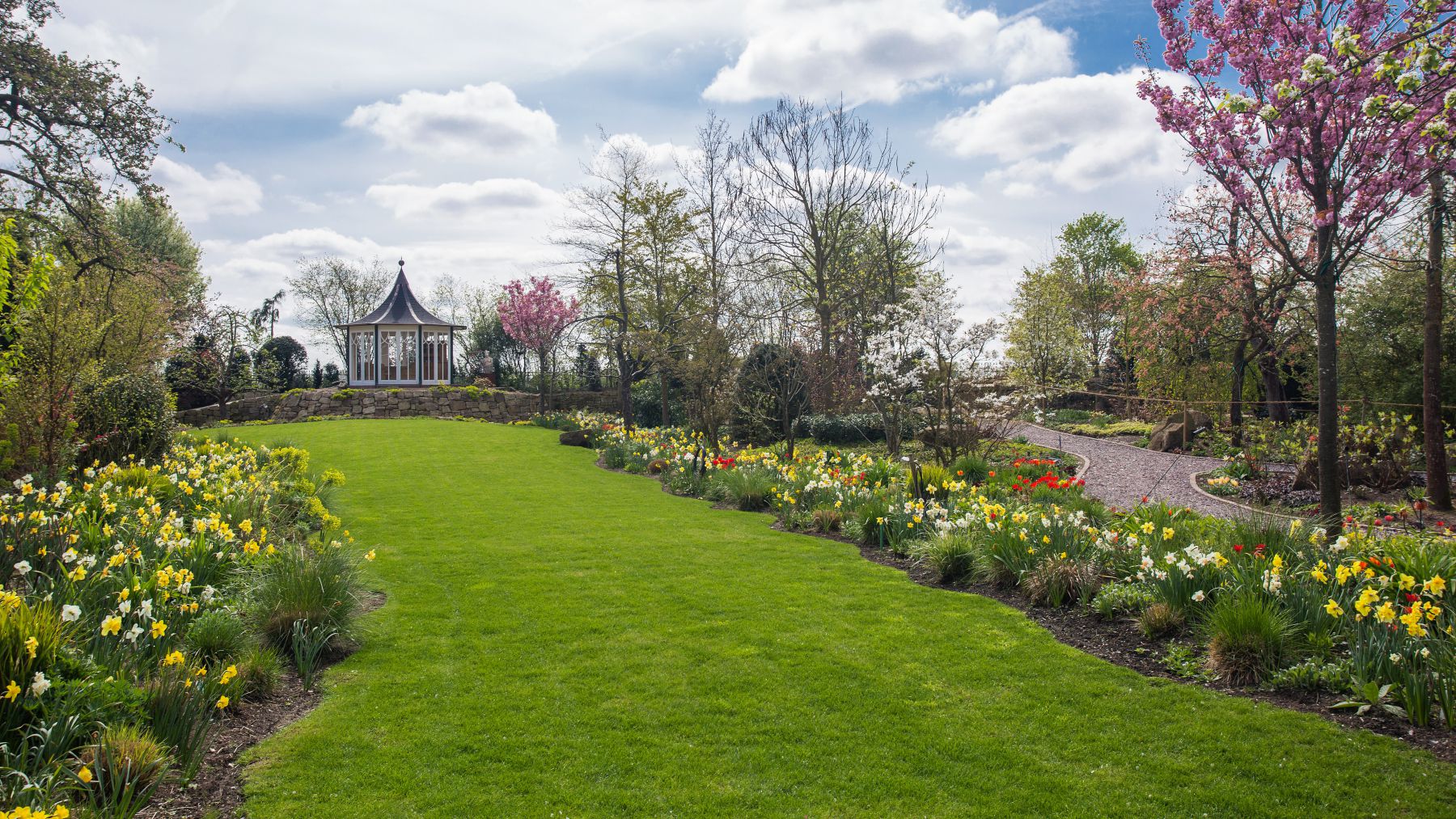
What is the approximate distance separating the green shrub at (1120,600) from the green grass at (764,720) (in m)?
0.53

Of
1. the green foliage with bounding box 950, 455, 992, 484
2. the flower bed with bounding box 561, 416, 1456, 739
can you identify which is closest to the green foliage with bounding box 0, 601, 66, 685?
the flower bed with bounding box 561, 416, 1456, 739

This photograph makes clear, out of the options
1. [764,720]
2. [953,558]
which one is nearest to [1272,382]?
[953,558]

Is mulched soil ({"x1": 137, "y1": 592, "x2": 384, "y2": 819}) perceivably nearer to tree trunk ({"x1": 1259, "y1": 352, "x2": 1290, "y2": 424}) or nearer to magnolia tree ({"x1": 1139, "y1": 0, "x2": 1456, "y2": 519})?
magnolia tree ({"x1": 1139, "y1": 0, "x2": 1456, "y2": 519})

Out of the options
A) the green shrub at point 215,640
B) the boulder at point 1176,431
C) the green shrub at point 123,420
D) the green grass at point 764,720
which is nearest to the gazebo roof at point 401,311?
the green shrub at point 123,420

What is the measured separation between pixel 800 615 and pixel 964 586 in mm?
1668

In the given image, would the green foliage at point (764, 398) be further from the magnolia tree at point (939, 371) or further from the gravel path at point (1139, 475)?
the gravel path at point (1139, 475)

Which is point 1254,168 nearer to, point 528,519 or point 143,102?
point 528,519

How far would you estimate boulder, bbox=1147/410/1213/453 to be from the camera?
50.1 feet

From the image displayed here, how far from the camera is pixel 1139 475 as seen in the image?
40.8ft

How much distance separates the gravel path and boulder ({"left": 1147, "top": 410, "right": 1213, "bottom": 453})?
28 cm

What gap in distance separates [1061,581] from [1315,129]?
13.8 feet

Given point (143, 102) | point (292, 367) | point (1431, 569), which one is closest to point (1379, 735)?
point (1431, 569)

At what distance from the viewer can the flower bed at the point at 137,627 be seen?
3.17 m

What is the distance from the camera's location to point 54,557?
5.23m
